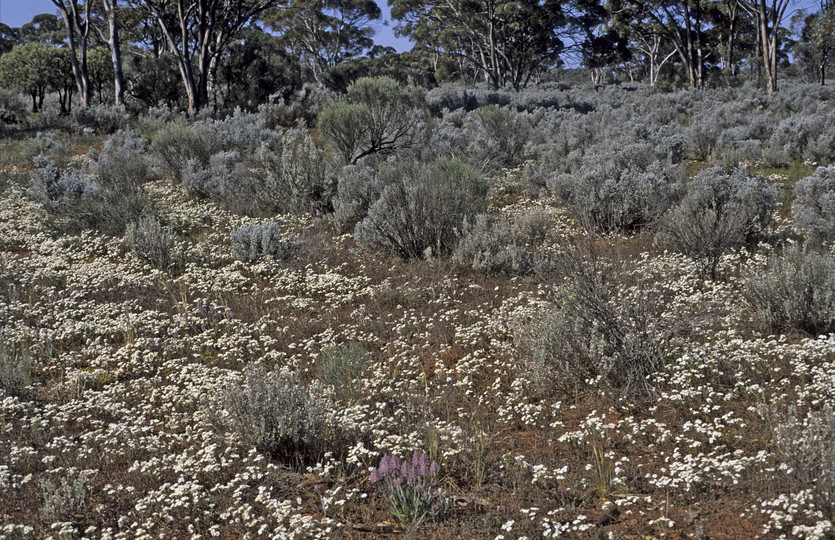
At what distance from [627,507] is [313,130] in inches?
666

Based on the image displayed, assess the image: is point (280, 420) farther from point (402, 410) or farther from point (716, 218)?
point (716, 218)

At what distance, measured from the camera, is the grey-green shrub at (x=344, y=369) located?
4.60 m

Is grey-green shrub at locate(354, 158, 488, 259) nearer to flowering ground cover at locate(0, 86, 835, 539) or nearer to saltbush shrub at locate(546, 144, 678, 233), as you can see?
flowering ground cover at locate(0, 86, 835, 539)

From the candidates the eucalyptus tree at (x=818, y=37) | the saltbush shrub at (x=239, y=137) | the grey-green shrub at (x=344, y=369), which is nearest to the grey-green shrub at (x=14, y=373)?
the grey-green shrub at (x=344, y=369)

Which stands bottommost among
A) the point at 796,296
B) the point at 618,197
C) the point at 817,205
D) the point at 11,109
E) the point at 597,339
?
the point at 597,339

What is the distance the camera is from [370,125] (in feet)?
38.8

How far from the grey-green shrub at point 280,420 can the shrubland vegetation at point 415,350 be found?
0.02 metres

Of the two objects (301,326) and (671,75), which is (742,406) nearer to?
(301,326)

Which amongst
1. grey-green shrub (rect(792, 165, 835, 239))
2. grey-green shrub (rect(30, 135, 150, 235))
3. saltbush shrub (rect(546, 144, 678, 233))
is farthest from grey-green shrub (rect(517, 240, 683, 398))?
grey-green shrub (rect(30, 135, 150, 235))

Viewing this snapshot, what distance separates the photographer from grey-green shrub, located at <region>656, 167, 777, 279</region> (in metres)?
6.50

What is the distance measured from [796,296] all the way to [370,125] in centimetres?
853

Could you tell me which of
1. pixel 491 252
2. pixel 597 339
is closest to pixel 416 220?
pixel 491 252

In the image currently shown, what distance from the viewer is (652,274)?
6.56m

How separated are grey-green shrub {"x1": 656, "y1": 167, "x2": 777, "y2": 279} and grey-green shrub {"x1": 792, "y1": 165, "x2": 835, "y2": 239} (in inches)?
15.1
